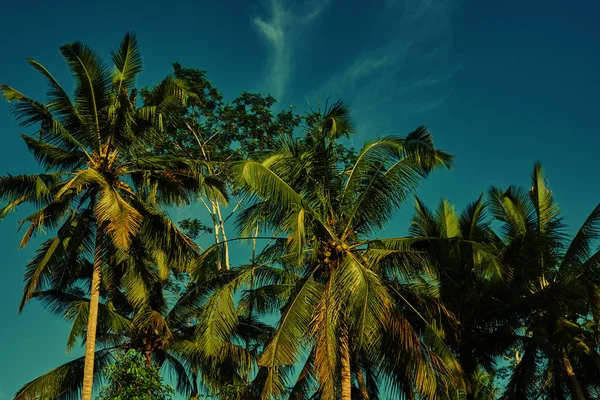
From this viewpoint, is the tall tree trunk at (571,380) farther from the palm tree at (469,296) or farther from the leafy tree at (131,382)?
the leafy tree at (131,382)

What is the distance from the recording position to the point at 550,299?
16.7 metres

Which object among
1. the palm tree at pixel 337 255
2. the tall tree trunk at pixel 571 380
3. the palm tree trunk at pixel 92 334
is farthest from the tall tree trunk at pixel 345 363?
the tall tree trunk at pixel 571 380

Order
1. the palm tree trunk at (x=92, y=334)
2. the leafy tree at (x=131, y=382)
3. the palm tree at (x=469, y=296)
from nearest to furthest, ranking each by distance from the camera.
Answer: the leafy tree at (x=131, y=382) < the palm tree trunk at (x=92, y=334) < the palm tree at (x=469, y=296)

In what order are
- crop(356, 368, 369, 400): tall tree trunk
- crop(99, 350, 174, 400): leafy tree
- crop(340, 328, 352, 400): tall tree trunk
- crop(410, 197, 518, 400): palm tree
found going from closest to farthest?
crop(99, 350, 174, 400): leafy tree → crop(340, 328, 352, 400): tall tree trunk → crop(356, 368, 369, 400): tall tree trunk → crop(410, 197, 518, 400): palm tree

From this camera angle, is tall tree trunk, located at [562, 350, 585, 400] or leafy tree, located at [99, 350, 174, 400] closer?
leafy tree, located at [99, 350, 174, 400]

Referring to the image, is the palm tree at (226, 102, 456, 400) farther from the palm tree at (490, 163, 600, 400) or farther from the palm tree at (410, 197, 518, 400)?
the palm tree at (490, 163, 600, 400)

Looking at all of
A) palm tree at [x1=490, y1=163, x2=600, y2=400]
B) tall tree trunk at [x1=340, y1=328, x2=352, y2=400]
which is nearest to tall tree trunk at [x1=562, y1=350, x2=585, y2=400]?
palm tree at [x1=490, y1=163, x2=600, y2=400]

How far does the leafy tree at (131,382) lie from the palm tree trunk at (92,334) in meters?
2.47

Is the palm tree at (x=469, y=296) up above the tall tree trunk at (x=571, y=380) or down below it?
above

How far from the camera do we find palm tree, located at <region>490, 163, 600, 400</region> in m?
16.6

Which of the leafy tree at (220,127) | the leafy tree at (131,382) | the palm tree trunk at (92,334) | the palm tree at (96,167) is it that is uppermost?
the leafy tree at (220,127)

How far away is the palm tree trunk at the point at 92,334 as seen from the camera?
14.1 metres

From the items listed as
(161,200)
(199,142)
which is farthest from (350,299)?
(199,142)

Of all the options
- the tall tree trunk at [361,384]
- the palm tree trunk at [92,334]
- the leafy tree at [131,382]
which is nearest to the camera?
the leafy tree at [131,382]
